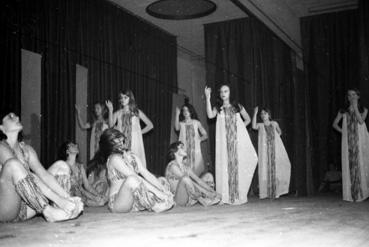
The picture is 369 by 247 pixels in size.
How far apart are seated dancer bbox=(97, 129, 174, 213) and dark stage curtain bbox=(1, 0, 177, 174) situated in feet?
6.28

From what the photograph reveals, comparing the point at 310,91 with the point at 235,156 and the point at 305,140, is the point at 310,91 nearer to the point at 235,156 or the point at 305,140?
the point at 305,140

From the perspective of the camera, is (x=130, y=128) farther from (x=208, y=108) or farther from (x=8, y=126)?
(x=8, y=126)

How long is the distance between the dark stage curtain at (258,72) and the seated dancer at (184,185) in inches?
89.1

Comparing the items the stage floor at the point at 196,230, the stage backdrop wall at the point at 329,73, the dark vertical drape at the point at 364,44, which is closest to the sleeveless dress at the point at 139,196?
the stage floor at the point at 196,230

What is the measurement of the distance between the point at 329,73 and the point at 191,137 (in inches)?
127

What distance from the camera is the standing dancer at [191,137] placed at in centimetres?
556

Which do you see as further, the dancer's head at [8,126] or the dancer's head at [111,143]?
the dancer's head at [111,143]

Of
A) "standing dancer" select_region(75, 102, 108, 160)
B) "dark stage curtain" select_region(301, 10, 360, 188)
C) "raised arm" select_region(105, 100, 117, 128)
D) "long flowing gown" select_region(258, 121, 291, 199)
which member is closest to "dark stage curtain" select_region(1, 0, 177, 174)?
"standing dancer" select_region(75, 102, 108, 160)

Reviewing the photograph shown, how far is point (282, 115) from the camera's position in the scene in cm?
709

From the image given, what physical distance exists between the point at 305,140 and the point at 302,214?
9.63 ft

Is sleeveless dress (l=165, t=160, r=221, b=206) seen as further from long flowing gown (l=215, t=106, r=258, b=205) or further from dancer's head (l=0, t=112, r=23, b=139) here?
dancer's head (l=0, t=112, r=23, b=139)

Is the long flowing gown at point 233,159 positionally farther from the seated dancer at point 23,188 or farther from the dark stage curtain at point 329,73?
the dark stage curtain at point 329,73

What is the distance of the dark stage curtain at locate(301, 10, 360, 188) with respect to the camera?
285 inches

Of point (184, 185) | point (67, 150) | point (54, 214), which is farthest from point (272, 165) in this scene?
point (54, 214)
